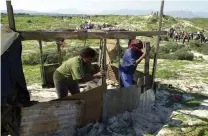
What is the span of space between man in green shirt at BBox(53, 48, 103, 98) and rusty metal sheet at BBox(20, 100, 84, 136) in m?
0.52

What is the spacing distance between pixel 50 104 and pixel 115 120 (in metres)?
2.05

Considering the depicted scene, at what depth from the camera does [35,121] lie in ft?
22.1

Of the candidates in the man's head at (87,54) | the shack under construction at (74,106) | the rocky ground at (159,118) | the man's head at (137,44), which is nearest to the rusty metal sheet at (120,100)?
the shack under construction at (74,106)

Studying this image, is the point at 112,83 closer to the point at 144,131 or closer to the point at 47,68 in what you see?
the point at 47,68

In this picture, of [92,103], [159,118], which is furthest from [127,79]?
[92,103]

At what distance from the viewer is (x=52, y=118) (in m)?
7.01

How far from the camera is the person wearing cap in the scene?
28.4 ft

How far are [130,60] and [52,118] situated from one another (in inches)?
110

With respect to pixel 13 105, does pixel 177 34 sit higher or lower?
lower

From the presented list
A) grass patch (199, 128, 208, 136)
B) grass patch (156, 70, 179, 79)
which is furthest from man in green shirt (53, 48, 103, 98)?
grass patch (156, 70, 179, 79)

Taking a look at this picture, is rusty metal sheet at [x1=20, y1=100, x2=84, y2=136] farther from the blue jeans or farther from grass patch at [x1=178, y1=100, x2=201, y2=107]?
→ grass patch at [x1=178, y1=100, x2=201, y2=107]

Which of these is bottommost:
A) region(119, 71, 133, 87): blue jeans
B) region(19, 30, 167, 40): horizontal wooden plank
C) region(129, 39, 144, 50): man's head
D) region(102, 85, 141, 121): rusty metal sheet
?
region(102, 85, 141, 121): rusty metal sheet

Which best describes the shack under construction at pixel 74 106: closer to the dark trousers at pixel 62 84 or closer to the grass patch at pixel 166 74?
the dark trousers at pixel 62 84

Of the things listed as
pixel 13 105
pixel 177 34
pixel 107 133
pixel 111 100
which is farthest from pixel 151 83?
pixel 177 34
